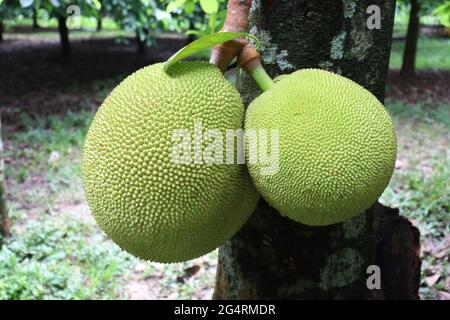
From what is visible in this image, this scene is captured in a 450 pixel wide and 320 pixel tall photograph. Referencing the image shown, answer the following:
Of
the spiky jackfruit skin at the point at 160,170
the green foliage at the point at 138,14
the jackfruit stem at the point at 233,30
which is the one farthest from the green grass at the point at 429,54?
the spiky jackfruit skin at the point at 160,170

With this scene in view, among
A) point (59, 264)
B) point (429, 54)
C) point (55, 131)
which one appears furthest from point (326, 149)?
point (429, 54)

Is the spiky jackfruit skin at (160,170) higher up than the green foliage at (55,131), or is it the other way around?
the spiky jackfruit skin at (160,170)

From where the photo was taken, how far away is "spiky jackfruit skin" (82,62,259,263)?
2.39 ft

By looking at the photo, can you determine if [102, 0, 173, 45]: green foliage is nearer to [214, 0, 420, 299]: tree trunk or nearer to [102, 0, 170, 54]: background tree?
[102, 0, 170, 54]: background tree

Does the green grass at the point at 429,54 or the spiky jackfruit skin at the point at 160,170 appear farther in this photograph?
the green grass at the point at 429,54

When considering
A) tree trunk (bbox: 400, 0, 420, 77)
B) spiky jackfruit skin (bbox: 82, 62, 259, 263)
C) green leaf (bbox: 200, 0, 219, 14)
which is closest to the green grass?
tree trunk (bbox: 400, 0, 420, 77)

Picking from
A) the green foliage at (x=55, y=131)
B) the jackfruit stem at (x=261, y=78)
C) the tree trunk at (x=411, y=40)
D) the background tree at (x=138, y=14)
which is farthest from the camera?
the tree trunk at (x=411, y=40)

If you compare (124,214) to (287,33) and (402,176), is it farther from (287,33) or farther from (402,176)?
(402,176)

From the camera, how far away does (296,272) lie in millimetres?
1023

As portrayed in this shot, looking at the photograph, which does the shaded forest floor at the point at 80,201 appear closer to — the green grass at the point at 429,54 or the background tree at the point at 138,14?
the background tree at the point at 138,14

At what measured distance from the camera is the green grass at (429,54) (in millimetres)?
7643

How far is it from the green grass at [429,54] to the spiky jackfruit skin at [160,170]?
7.23 metres

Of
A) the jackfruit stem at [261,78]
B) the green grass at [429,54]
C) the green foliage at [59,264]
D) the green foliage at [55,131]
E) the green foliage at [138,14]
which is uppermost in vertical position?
the jackfruit stem at [261,78]
